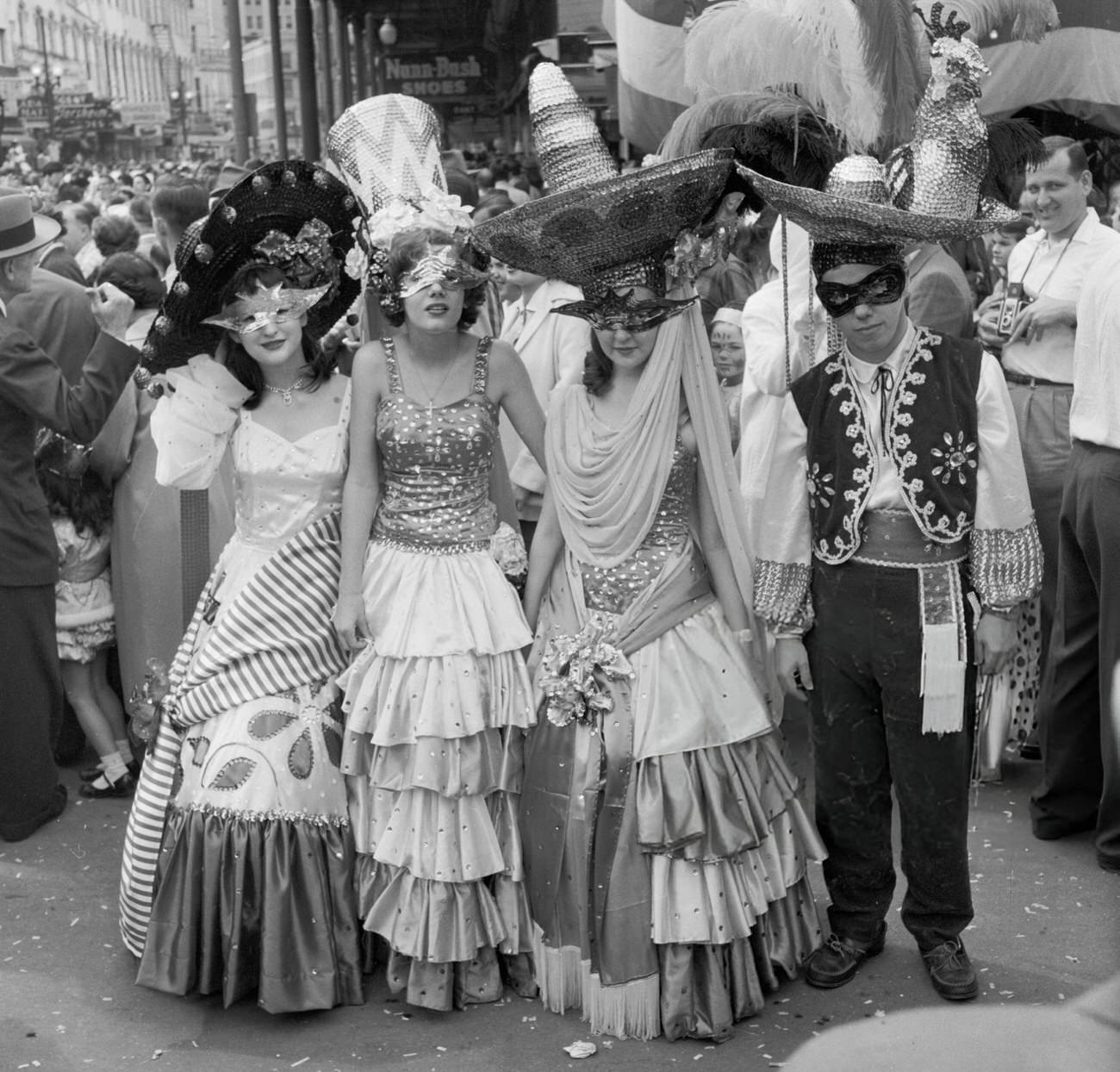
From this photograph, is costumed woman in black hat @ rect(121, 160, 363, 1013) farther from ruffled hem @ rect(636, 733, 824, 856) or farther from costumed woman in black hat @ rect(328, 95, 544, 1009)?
ruffled hem @ rect(636, 733, 824, 856)

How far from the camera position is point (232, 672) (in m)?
4.21

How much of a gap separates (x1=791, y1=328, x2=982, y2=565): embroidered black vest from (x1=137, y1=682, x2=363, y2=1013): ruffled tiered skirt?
1517 mm

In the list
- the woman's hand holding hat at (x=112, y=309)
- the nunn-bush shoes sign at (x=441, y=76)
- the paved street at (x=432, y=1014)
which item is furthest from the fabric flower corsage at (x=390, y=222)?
the nunn-bush shoes sign at (x=441, y=76)

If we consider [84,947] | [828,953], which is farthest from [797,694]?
[84,947]

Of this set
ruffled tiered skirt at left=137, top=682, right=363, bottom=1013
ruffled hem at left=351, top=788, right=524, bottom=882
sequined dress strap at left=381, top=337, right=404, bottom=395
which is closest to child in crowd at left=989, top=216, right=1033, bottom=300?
sequined dress strap at left=381, top=337, right=404, bottom=395

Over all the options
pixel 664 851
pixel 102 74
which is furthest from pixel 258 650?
pixel 102 74

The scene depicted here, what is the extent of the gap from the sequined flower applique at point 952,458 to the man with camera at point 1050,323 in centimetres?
170

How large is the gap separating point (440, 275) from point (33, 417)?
1831 mm

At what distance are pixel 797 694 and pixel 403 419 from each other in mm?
1271

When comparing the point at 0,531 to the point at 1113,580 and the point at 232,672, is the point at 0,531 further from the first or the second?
the point at 1113,580

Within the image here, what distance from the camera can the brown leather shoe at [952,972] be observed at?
4023mm

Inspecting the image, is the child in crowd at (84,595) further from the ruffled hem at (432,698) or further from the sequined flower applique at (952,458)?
the sequined flower applique at (952,458)

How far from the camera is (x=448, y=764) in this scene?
13.0ft

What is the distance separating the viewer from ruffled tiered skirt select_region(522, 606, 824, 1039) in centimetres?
383
